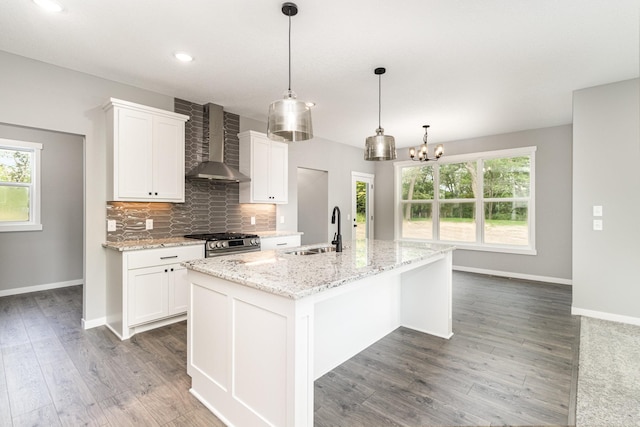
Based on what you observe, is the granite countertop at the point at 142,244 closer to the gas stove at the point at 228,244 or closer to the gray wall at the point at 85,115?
the gas stove at the point at 228,244

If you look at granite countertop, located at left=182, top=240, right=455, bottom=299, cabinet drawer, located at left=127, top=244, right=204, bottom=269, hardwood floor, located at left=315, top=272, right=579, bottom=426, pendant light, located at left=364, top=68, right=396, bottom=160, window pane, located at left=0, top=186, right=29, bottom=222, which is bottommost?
hardwood floor, located at left=315, top=272, right=579, bottom=426

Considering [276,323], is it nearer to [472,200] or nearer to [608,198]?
[608,198]

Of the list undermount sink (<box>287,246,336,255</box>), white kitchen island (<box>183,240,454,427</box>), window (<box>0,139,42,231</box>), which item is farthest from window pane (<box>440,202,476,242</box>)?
window (<box>0,139,42,231</box>)

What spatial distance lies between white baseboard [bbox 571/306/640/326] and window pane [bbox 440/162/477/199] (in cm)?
292

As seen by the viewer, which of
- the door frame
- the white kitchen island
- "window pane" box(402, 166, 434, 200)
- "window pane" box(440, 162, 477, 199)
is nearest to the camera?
the white kitchen island

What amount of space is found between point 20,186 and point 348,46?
5.15 metres

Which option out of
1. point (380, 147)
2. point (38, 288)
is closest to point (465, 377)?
point (380, 147)

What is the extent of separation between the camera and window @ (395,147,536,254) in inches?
223

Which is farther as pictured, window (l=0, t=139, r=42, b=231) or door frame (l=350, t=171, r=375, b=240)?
door frame (l=350, t=171, r=375, b=240)

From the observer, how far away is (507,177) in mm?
5809

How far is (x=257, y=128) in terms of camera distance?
16.4 ft

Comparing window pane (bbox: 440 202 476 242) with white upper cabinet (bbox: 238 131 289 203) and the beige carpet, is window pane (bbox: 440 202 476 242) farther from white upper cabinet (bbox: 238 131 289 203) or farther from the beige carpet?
white upper cabinet (bbox: 238 131 289 203)

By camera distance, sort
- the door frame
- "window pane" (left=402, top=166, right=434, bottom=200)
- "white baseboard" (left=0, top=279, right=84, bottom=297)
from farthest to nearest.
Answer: the door frame, "window pane" (left=402, top=166, right=434, bottom=200), "white baseboard" (left=0, top=279, right=84, bottom=297)

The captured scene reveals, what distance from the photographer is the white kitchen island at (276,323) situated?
4.95ft
